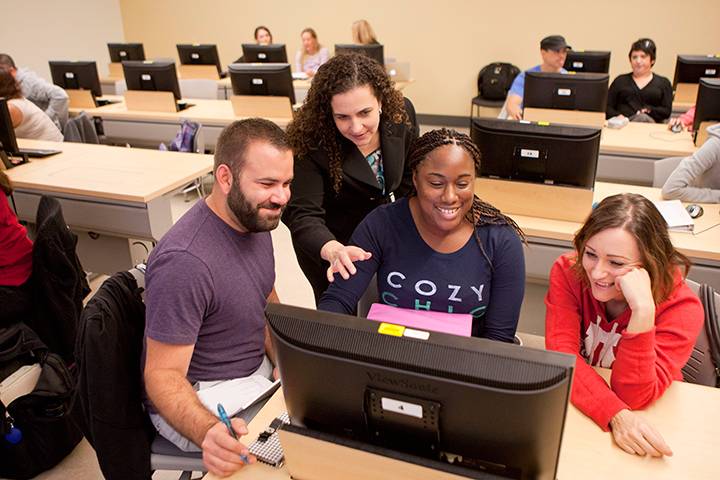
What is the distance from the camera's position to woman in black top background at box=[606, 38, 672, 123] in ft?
14.2

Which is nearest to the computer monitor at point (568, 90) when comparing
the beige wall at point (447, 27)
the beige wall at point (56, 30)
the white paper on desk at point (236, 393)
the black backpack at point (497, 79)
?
the white paper on desk at point (236, 393)

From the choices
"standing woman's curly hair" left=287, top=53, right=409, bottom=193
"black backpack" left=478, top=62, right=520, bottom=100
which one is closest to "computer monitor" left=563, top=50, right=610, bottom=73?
"black backpack" left=478, top=62, right=520, bottom=100

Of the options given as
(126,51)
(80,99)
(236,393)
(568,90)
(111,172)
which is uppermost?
(126,51)

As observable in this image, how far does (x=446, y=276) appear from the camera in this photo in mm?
1437

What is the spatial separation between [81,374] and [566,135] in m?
1.71

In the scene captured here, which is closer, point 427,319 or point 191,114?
point 427,319

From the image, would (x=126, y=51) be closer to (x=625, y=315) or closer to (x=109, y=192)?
(x=109, y=192)

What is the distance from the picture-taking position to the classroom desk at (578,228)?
82.0 inches

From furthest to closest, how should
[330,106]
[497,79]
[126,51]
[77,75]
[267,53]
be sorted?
[126,51]
[497,79]
[267,53]
[77,75]
[330,106]

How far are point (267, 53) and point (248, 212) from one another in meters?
4.47

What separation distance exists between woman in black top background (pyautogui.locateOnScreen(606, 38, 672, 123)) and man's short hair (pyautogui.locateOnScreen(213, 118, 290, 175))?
3.78 metres

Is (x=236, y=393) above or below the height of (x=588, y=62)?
below

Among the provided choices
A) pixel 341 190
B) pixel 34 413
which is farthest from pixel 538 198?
pixel 34 413

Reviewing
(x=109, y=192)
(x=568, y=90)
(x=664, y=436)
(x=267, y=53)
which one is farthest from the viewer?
(x=267, y=53)
